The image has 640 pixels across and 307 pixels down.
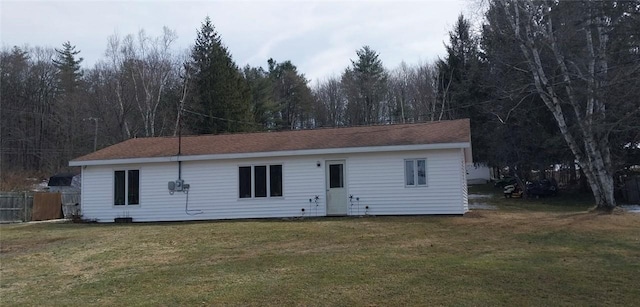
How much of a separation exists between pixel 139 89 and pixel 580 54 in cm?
3406

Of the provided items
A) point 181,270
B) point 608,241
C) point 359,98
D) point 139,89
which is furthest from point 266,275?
point 359,98

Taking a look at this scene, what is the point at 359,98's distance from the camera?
51406 mm

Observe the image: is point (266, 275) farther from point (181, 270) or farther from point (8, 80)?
point (8, 80)

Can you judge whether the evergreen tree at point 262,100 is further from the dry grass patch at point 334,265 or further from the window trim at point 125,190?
the dry grass patch at point 334,265

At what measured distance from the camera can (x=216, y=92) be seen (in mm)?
40500

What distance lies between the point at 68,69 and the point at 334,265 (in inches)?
1842

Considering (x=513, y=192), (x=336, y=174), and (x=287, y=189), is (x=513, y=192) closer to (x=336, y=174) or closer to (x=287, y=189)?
(x=336, y=174)

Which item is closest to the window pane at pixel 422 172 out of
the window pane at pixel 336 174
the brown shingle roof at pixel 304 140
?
the brown shingle roof at pixel 304 140

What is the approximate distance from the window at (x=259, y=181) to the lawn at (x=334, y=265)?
384 centimetres

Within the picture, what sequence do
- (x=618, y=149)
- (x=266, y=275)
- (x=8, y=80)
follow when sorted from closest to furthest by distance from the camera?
1. (x=266, y=275)
2. (x=618, y=149)
3. (x=8, y=80)

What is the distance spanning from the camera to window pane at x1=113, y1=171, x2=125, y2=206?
65.2ft

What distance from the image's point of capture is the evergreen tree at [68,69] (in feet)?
152

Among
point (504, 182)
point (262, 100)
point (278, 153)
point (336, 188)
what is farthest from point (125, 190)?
point (504, 182)

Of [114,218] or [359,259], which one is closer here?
[359,259]
